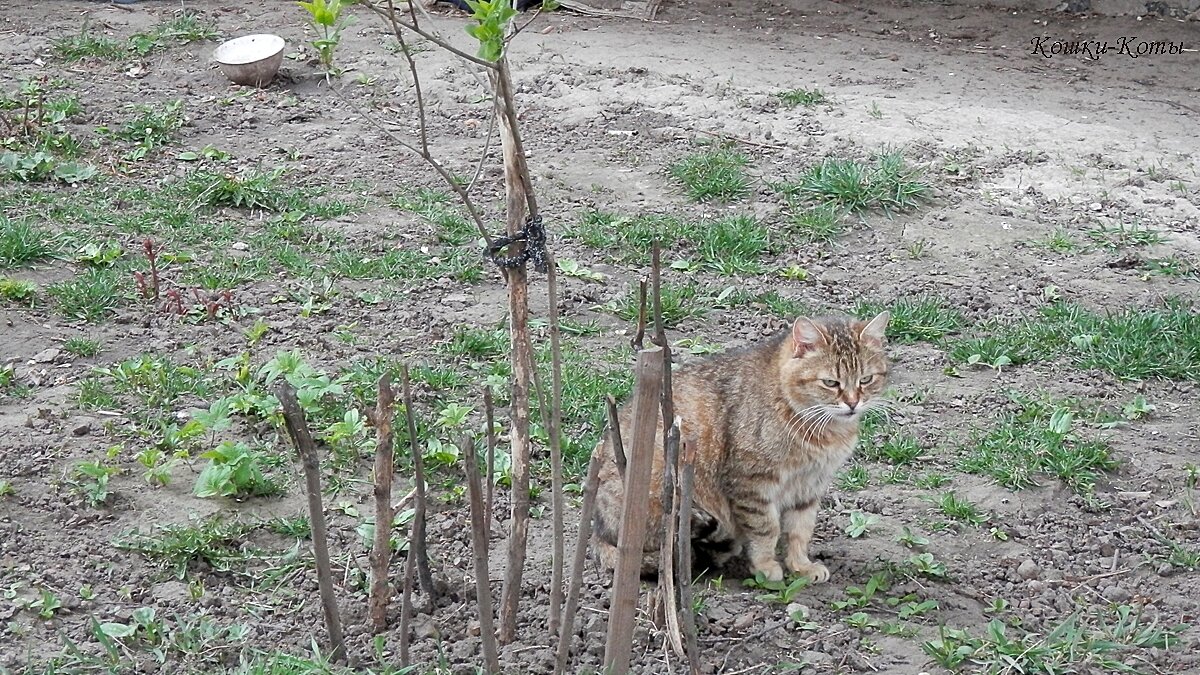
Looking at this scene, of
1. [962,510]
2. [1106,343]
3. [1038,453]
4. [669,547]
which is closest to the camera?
[669,547]

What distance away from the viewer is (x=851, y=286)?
6.73 meters

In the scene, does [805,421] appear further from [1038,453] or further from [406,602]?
[406,602]

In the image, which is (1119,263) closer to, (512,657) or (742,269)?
(742,269)

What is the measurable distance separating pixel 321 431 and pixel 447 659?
5.23 ft

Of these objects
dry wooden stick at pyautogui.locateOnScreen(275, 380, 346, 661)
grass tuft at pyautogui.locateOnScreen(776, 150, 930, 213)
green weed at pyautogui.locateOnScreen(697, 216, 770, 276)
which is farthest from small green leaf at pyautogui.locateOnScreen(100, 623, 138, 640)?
grass tuft at pyautogui.locateOnScreen(776, 150, 930, 213)

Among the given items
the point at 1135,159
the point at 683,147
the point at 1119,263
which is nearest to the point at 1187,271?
the point at 1119,263

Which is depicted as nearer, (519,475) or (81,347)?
(519,475)

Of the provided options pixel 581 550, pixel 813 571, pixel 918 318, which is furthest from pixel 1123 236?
pixel 581 550

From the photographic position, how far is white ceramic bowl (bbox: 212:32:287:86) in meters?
9.81

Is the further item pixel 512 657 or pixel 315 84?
pixel 315 84

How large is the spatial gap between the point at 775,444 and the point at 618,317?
2.22 meters

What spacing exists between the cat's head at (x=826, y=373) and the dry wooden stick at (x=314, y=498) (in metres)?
1.61

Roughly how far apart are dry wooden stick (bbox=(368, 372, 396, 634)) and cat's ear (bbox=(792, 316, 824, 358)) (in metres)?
1.46

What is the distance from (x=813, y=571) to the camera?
164 inches
